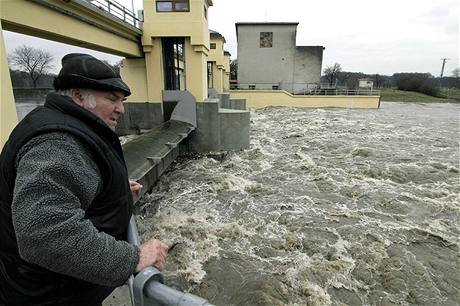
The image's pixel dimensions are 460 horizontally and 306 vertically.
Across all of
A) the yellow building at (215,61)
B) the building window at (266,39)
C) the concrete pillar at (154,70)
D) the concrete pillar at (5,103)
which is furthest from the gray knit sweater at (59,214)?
the building window at (266,39)

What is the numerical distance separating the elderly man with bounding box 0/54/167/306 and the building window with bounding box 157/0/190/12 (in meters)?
11.0

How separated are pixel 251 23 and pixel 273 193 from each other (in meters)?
33.7

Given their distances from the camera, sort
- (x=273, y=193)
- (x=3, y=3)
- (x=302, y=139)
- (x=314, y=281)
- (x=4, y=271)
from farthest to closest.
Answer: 1. (x=302, y=139)
2. (x=273, y=193)
3. (x=3, y=3)
4. (x=314, y=281)
5. (x=4, y=271)

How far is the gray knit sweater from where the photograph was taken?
102 cm

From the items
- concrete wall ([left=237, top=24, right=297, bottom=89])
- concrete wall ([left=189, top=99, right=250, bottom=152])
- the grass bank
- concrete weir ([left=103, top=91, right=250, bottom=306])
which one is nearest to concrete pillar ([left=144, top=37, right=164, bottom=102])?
concrete weir ([left=103, top=91, right=250, bottom=306])

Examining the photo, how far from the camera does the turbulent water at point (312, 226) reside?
441 centimetres

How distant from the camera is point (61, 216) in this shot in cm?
104

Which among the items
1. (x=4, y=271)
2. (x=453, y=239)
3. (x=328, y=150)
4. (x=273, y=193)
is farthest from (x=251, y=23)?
(x=4, y=271)

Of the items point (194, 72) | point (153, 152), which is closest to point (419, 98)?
point (194, 72)

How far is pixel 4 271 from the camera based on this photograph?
1.36 metres

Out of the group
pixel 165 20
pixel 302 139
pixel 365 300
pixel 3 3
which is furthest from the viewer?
pixel 302 139

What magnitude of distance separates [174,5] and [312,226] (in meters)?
9.62

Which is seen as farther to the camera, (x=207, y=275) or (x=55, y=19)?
(x=55, y=19)

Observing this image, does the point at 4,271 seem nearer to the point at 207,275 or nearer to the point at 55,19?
the point at 207,275
